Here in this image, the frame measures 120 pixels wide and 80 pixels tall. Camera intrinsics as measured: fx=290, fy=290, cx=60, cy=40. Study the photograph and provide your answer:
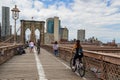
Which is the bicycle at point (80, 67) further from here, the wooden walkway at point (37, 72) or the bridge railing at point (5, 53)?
the bridge railing at point (5, 53)

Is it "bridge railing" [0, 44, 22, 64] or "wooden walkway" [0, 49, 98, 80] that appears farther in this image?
"bridge railing" [0, 44, 22, 64]

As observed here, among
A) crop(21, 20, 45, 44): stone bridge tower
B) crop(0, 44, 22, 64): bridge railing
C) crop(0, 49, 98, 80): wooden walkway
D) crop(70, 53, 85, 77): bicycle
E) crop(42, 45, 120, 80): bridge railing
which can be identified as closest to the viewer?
crop(42, 45, 120, 80): bridge railing

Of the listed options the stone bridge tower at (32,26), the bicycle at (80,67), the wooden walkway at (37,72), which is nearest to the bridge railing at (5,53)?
the wooden walkway at (37,72)

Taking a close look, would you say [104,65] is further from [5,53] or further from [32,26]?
[32,26]

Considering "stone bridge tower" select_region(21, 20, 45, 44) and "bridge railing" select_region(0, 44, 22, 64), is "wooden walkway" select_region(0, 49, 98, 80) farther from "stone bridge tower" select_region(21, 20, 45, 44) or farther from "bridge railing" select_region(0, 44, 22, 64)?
"stone bridge tower" select_region(21, 20, 45, 44)

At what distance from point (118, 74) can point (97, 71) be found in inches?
115

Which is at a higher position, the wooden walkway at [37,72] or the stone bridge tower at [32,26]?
the stone bridge tower at [32,26]

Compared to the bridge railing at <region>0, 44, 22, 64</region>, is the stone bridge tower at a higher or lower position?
higher

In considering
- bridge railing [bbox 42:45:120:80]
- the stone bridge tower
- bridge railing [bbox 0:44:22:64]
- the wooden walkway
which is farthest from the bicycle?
the stone bridge tower

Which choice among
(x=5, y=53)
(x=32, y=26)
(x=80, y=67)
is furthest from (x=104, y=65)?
(x=32, y=26)

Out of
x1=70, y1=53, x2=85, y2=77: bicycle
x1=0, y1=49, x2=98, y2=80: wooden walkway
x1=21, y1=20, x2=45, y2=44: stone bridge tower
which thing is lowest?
x1=0, y1=49, x2=98, y2=80: wooden walkway

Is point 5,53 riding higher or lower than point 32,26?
lower

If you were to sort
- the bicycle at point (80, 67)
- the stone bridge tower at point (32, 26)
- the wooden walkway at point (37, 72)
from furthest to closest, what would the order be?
the stone bridge tower at point (32, 26), the bicycle at point (80, 67), the wooden walkway at point (37, 72)

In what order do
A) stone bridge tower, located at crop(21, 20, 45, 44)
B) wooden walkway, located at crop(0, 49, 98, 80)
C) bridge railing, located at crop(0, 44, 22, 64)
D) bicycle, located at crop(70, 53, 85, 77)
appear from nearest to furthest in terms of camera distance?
1. wooden walkway, located at crop(0, 49, 98, 80)
2. bicycle, located at crop(70, 53, 85, 77)
3. bridge railing, located at crop(0, 44, 22, 64)
4. stone bridge tower, located at crop(21, 20, 45, 44)
